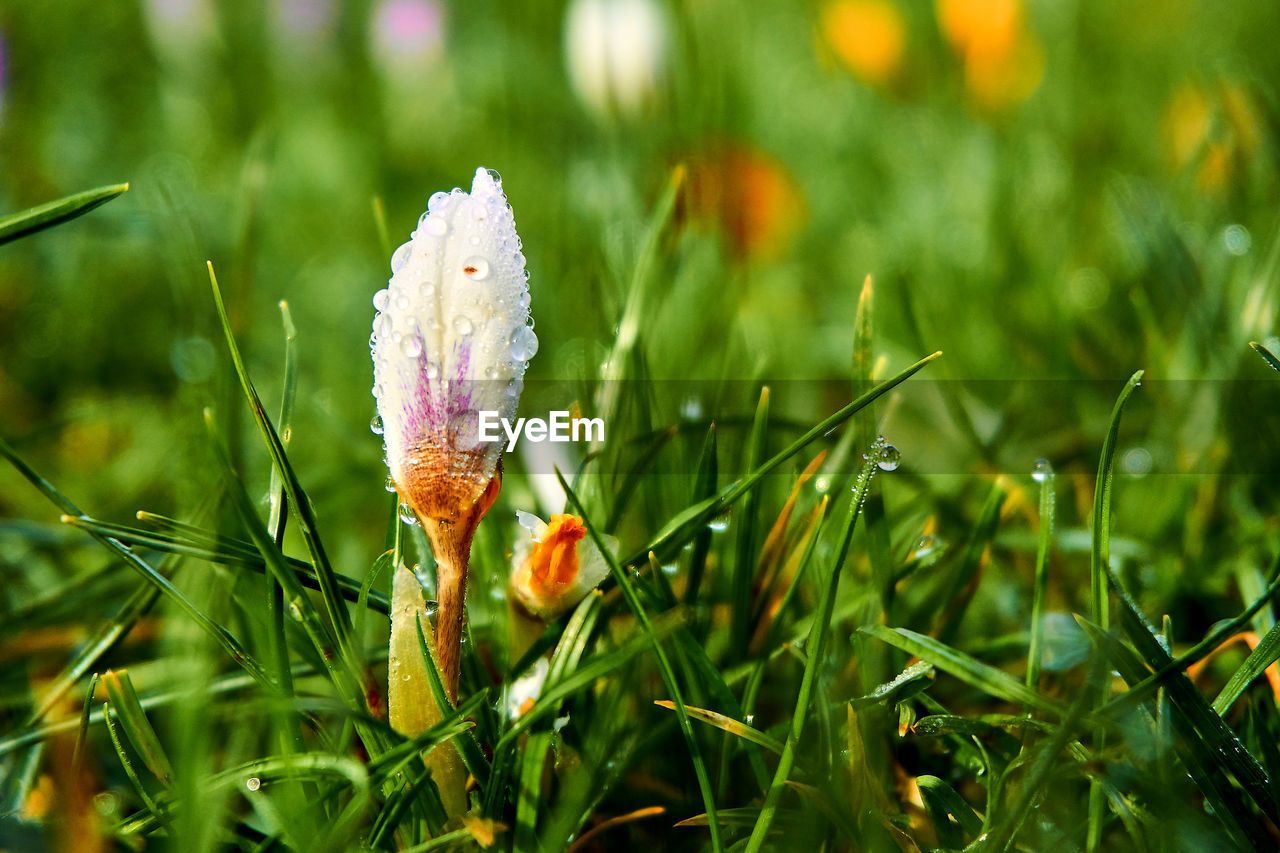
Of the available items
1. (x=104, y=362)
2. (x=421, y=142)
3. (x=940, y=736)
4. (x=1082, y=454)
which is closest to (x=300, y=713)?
(x=940, y=736)

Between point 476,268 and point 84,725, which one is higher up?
point 476,268

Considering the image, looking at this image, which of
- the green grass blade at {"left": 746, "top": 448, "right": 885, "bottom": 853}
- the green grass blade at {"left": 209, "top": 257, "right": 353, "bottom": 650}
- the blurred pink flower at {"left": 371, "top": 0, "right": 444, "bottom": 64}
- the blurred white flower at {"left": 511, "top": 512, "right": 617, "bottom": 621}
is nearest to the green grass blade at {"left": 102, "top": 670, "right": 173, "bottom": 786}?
the green grass blade at {"left": 209, "top": 257, "right": 353, "bottom": 650}

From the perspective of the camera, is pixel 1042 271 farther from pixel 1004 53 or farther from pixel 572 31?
pixel 572 31

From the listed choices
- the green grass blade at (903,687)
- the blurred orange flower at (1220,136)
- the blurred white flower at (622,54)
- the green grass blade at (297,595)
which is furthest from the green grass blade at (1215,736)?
the blurred white flower at (622,54)

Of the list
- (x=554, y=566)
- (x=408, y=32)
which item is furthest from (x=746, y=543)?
(x=408, y=32)

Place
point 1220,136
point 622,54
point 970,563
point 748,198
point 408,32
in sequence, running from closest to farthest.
Result: point 970,563 < point 1220,136 < point 622,54 < point 748,198 < point 408,32
